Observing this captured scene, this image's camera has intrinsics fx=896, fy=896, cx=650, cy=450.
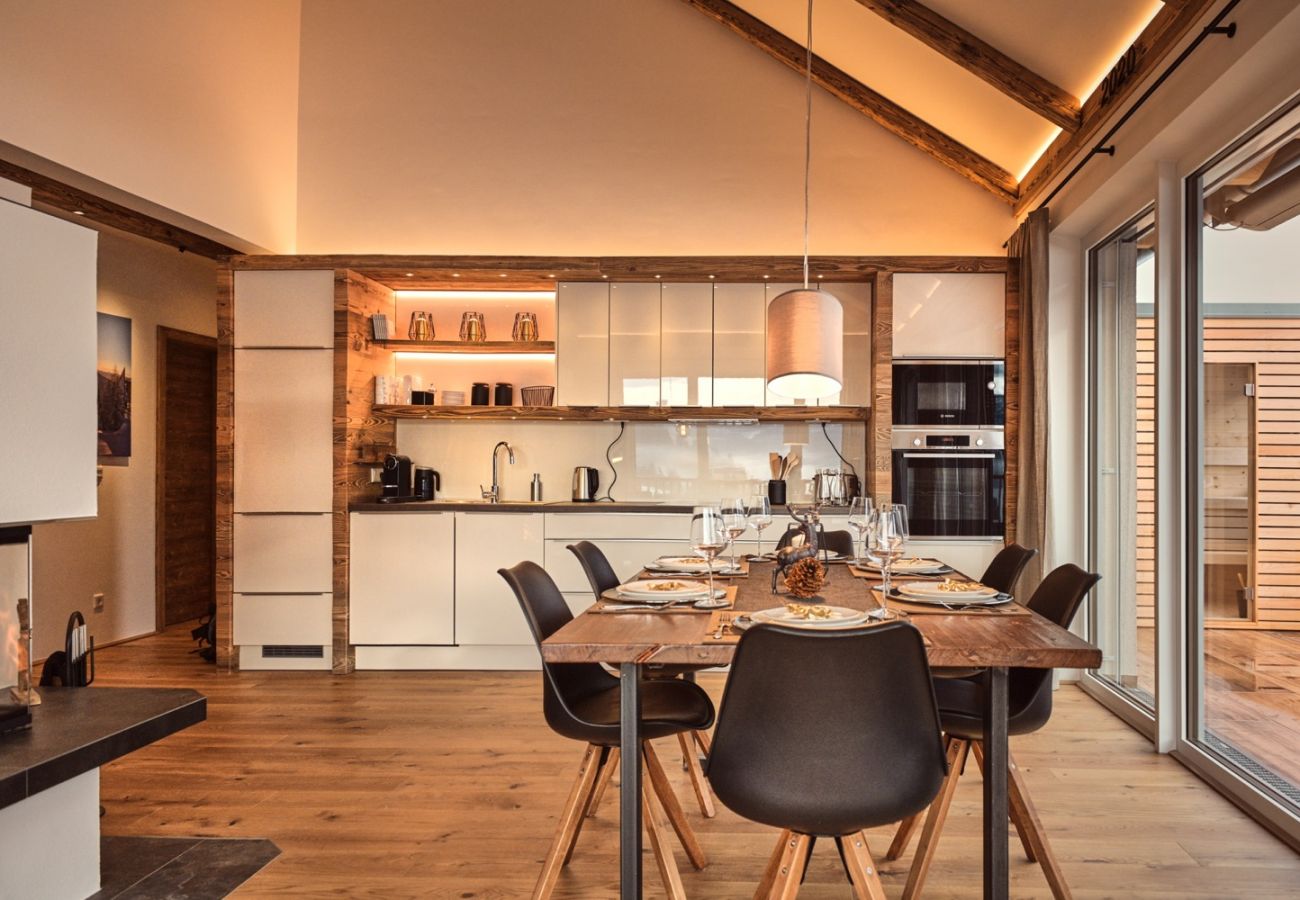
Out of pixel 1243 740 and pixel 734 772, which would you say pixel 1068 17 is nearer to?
pixel 1243 740

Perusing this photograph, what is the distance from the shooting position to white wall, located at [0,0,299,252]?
11.9 ft

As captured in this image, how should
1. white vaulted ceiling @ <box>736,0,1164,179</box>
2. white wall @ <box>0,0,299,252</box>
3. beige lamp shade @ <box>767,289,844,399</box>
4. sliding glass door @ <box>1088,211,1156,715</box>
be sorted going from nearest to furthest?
beige lamp shade @ <box>767,289,844,399</box> → white vaulted ceiling @ <box>736,0,1164,179</box> → white wall @ <box>0,0,299,252</box> → sliding glass door @ <box>1088,211,1156,715</box>

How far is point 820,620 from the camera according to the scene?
192 centimetres

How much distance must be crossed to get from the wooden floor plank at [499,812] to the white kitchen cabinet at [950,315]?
75.9 inches

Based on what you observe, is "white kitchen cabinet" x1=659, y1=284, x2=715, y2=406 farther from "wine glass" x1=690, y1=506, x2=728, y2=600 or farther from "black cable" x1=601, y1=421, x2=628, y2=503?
"wine glass" x1=690, y1=506, x2=728, y2=600

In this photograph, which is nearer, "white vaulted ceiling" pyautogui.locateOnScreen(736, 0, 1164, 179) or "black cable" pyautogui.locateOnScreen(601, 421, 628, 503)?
"white vaulted ceiling" pyautogui.locateOnScreen(736, 0, 1164, 179)

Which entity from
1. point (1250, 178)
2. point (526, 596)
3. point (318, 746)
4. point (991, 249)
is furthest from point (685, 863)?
point (991, 249)

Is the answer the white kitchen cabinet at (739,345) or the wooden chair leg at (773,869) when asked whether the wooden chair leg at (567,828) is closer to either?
the wooden chair leg at (773,869)

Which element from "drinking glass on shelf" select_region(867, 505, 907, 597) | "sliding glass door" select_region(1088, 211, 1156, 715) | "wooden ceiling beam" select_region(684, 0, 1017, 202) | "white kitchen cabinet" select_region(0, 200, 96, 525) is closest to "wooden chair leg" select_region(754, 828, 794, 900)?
"drinking glass on shelf" select_region(867, 505, 907, 597)

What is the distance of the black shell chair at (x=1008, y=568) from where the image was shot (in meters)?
3.00

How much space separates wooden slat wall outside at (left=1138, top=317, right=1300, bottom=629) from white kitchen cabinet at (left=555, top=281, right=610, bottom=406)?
3.05 meters

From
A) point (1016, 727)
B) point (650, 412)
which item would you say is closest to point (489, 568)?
point (650, 412)

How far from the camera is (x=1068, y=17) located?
137 inches

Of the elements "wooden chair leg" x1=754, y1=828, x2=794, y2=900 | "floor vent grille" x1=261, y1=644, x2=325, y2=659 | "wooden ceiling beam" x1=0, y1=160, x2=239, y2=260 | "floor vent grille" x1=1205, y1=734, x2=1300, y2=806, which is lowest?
"floor vent grille" x1=261, y1=644, x2=325, y2=659
